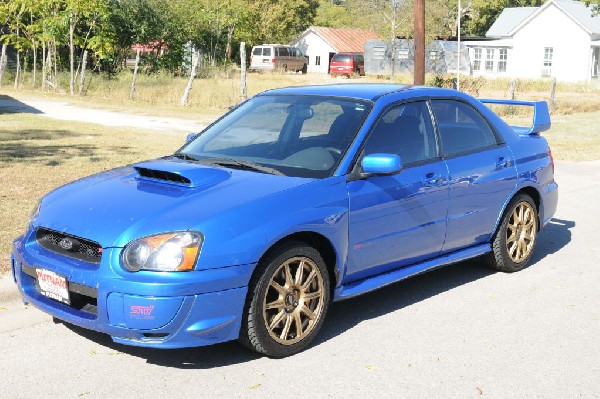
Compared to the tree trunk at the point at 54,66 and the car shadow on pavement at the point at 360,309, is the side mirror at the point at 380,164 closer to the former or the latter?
the car shadow on pavement at the point at 360,309

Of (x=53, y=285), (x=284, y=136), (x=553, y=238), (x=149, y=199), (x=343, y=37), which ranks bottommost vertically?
(x=553, y=238)

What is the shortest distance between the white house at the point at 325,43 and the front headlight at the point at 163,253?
6965cm

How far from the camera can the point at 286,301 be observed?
16.2 feet

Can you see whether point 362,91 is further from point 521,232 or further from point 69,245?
point 69,245

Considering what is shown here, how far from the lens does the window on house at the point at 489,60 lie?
62.5 m

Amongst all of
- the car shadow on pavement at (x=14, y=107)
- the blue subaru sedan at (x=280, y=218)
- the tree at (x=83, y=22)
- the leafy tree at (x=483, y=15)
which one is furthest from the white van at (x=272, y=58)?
the blue subaru sedan at (x=280, y=218)

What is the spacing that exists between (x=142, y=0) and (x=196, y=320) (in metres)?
39.7

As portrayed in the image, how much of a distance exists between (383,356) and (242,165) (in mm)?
1546

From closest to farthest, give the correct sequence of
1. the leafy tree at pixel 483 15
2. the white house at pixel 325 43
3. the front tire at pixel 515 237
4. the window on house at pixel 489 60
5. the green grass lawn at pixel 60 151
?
the front tire at pixel 515 237 < the green grass lawn at pixel 60 151 < the window on house at pixel 489 60 < the white house at pixel 325 43 < the leafy tree at pixel 483 15

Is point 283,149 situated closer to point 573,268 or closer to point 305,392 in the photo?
point 305,392

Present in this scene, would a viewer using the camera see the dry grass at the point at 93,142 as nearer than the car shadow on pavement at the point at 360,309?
No

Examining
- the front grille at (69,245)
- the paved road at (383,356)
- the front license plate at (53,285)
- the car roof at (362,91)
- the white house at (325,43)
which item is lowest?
the paved road at (383,356)

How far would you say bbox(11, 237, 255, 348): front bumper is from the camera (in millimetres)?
4371

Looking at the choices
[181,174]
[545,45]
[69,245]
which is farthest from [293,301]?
[545,45]
